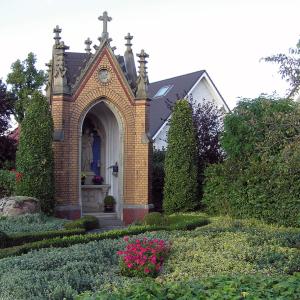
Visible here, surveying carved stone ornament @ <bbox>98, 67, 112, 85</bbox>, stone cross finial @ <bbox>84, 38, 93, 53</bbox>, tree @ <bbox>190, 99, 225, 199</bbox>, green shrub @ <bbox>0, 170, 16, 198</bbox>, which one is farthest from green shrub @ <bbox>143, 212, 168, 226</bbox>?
stone cross finial @ <bbox>84, 38, 93, 53</bbox>

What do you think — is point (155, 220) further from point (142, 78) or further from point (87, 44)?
point (87, 44)

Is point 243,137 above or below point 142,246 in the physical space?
above

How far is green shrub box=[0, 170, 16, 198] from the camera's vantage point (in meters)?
18.3

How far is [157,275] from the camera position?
8.20 meters

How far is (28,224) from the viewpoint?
47.9ft

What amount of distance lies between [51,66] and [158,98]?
41.6 feet

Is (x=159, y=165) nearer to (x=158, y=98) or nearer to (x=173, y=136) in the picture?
(x=173, y=136)

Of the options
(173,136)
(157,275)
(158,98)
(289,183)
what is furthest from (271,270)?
(158,98)

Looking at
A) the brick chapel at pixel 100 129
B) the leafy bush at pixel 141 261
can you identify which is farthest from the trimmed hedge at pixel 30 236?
the brick chapel at pixel 100 129

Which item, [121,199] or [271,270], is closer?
[271,270]

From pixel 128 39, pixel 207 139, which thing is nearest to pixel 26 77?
pixel 128 39

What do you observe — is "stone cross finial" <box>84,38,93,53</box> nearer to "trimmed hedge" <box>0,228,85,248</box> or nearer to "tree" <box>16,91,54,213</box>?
"tree" <box>16,91,54,213</box>

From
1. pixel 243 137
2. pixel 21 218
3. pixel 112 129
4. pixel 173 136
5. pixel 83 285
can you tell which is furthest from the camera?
pixel 112 129

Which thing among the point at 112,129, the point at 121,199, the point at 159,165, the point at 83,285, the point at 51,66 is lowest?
the point at 83,285
